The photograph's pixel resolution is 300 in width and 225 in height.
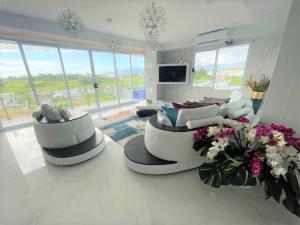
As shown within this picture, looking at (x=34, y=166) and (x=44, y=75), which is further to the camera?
(x=44, y=75)

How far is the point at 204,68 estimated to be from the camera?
205 inches

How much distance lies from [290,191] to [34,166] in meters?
3.28

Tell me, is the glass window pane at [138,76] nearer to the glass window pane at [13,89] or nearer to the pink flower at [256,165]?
the glass window pane at [13,89]

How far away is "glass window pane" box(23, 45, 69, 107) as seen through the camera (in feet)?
11.7

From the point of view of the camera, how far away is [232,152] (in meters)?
1.47

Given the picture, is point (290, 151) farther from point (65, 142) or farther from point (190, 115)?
point (65, 142)

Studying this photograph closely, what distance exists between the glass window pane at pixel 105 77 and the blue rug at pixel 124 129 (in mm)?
2053

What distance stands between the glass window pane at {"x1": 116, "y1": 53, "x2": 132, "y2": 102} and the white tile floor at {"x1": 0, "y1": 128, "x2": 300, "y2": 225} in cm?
427

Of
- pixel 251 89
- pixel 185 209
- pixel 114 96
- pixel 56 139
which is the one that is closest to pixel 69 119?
pixel 56 139

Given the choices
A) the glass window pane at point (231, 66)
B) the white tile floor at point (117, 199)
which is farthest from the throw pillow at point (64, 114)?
the glass window pane at point (231, 66)

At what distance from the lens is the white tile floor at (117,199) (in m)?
1.31

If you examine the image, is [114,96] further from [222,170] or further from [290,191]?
[290,191]

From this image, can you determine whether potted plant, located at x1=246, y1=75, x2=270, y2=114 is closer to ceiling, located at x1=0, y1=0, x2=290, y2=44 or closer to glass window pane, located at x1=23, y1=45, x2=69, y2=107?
ceiling, located at x1=0, y1=0, x2=290, y2=44

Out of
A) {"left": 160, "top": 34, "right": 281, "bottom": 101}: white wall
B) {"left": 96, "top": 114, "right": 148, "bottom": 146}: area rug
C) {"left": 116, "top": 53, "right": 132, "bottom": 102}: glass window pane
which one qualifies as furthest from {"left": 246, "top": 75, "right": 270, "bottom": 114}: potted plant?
{"left": 116, "top": 53, "right": 132, "bottom": 102}: glass window pane
